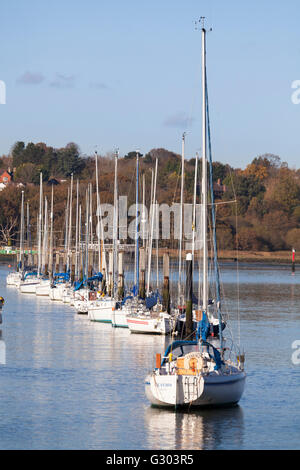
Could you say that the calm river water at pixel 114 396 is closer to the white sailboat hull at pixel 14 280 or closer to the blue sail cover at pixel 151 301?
the blue sail cover at pixel 151 301

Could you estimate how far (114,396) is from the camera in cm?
3152

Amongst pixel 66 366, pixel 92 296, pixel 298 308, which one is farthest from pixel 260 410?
pixel 298 308

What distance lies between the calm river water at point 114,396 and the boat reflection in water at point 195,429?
3cm

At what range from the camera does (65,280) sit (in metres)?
86.6

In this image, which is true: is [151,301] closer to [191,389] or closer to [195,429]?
[191,389]

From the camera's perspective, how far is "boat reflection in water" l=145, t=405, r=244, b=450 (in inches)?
979

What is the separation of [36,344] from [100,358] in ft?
20.9

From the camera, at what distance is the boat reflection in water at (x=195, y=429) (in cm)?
2488

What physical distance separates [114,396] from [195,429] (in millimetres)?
6058

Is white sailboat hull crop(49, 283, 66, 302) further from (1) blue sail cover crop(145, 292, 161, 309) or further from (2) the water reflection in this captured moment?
(2) the water reflection

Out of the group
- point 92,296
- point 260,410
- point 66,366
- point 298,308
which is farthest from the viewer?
point 298,308

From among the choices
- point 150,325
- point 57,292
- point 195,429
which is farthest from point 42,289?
point 195,429

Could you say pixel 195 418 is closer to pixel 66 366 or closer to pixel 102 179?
pixel 66 366

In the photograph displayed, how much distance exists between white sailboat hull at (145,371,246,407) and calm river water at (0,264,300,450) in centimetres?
47
